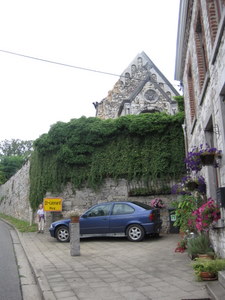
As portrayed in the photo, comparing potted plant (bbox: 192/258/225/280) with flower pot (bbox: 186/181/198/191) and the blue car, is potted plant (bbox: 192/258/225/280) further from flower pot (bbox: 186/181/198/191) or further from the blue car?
the blue car

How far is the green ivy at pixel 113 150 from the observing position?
47.2 feet

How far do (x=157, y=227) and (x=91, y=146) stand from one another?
563 cm

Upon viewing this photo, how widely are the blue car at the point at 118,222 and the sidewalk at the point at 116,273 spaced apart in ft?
2.76

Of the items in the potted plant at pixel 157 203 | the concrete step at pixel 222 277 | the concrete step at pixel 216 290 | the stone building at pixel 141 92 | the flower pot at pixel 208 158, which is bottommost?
the concrete step at pixel 216 290

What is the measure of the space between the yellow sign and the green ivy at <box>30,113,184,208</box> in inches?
39.2

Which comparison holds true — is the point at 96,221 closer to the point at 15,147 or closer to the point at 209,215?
the point at 209,215

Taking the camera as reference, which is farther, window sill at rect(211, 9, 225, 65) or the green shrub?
the green shrub

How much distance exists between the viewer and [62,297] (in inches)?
177

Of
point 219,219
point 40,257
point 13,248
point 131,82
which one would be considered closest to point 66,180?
point 13,248

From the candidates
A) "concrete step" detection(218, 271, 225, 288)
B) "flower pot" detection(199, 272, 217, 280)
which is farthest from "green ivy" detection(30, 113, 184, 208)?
"concrete step" detection(218, 271, 225, 288)

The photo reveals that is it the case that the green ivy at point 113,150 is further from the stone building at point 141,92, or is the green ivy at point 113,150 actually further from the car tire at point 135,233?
the stone building at point 141,92

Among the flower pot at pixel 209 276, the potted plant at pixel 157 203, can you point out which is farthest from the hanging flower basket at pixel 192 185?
the potted plant at pixel 157 203

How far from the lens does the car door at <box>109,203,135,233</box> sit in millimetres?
10867

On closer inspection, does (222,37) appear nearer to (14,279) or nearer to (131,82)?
(14,279)
